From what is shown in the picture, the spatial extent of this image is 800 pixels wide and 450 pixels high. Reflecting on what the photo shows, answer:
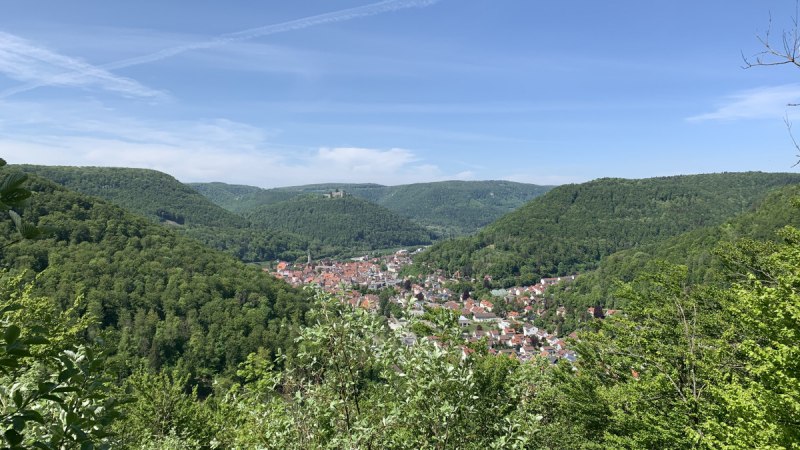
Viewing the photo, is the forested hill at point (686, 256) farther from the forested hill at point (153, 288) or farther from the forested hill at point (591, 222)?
the forested hill at point (153, 288)

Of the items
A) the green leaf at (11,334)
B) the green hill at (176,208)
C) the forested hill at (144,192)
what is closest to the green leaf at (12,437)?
the green leaf at (11,334)

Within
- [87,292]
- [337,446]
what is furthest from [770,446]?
[87,292]

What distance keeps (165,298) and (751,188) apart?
205 meters

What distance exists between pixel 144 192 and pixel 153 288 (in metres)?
150

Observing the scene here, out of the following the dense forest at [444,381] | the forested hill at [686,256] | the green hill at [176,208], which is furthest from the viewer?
the green hill at [176,208]

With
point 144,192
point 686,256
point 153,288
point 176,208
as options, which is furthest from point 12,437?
point 144,192

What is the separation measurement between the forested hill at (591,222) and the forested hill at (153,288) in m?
86.4

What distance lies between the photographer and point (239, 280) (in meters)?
57.9

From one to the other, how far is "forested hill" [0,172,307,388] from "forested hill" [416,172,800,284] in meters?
86.4

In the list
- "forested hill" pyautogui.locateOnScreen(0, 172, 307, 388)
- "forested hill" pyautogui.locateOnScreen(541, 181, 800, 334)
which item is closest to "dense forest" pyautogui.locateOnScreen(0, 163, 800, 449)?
"forested hill" pyautogui.locateOnScreen(0, 172, 307, 388)

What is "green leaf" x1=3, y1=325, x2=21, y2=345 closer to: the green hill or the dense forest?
the dense forest

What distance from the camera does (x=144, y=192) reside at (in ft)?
582

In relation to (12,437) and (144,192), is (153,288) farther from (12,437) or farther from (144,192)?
(144,192)

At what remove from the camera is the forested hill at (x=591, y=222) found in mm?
134625
